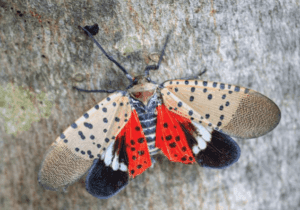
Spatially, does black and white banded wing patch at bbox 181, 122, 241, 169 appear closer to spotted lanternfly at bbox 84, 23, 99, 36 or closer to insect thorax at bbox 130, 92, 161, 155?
insect thorax at bbox 130, 92, 161, 155

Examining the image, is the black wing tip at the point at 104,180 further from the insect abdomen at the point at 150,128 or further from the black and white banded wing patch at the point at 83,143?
the insect abdomen at the point at 150,128

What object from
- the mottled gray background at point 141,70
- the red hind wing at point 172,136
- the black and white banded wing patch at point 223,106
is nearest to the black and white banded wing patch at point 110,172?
the mottled gray background at point 141,70

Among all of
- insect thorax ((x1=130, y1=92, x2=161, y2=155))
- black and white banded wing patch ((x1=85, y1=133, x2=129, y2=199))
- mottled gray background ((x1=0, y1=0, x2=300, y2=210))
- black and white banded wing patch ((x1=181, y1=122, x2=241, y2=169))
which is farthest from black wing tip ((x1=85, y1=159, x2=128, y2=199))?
black and white banded wing patch ((x1=181, y1=122, x2=241, y2=169))

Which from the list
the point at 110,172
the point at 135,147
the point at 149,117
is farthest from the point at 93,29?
the point at 110,172

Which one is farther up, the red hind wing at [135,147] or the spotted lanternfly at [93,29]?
the spotted lanternfly at [93,29]

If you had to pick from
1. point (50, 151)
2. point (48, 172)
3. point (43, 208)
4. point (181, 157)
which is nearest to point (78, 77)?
point (50, 151)

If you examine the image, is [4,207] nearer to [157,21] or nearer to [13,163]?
[13,163]

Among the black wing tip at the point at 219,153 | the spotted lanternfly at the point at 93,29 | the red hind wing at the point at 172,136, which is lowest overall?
the black wing tip at the point at 219,153
